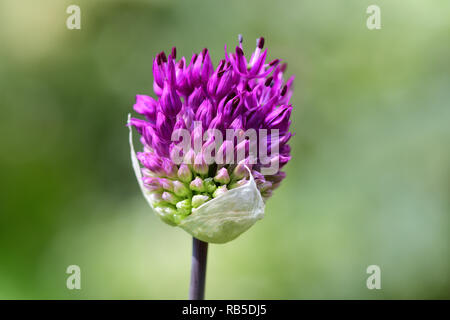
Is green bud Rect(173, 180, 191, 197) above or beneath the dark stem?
above

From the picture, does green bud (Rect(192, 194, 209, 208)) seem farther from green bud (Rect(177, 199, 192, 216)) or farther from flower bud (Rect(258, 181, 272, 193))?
flower bud (Rect(258, 181, 272, 193))

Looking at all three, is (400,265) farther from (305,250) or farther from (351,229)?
(305,250)

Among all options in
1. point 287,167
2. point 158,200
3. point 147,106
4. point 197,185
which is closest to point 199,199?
point 197,185

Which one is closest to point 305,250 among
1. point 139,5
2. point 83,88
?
point 83,88

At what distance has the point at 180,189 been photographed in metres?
0.99

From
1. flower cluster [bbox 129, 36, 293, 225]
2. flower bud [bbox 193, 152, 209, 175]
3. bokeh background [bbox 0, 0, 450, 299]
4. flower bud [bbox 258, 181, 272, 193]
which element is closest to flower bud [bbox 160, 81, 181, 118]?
flower cluster [bbox 129, 36, 293, 225]

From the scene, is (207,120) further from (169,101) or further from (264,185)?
(264,185)

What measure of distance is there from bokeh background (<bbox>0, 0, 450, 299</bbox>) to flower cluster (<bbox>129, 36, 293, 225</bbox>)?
1.37 m

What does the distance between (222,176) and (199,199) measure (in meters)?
0.08

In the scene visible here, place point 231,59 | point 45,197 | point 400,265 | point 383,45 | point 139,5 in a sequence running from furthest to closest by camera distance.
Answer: point 139,5, point 383,45, point 45,197, point 400,265, point 231,59

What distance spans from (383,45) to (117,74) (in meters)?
1.70

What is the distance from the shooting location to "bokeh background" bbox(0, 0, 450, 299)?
228cm

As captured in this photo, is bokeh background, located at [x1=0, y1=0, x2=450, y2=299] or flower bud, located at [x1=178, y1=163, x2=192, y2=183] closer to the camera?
flower bud, located at [x1=178, y1=163, x2=192, y2=183]

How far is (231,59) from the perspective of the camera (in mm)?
965
